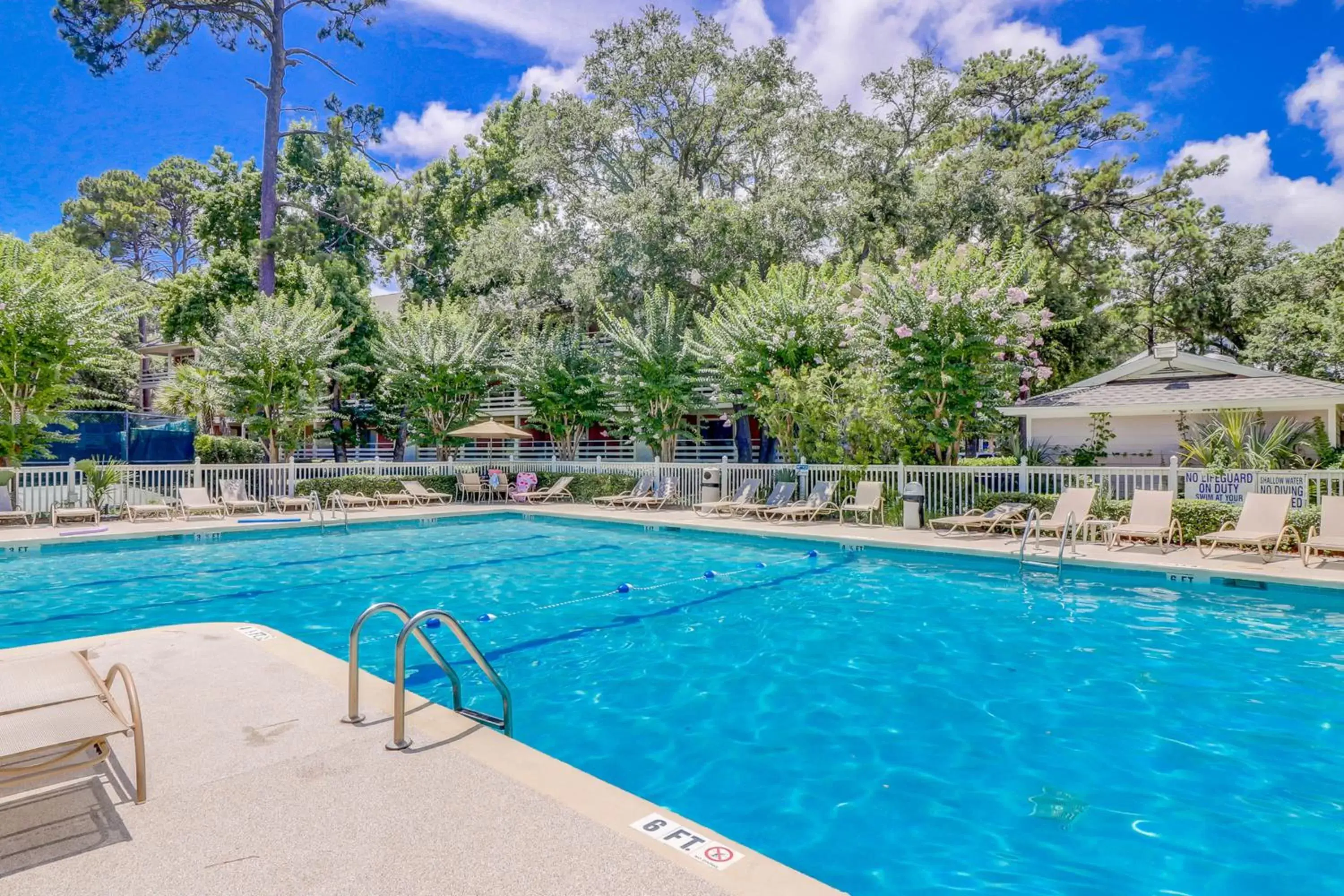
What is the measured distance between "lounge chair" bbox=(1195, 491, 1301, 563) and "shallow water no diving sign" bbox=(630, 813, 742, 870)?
996 cm

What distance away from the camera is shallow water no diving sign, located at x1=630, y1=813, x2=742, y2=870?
2764 millimetres

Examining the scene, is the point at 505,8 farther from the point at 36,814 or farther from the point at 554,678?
the point at 36,814

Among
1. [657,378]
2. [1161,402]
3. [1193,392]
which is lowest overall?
[1161,402]

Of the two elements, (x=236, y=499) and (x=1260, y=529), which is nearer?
(x=1260, y=529)

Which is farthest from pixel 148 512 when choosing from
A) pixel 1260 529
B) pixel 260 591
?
pixel 1260 529

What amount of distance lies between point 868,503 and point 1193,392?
840 cm

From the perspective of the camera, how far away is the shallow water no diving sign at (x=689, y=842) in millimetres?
2764

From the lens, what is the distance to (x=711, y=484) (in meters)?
17.8

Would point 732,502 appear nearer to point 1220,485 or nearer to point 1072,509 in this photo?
Result: point 1072,509

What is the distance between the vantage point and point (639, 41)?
2492 centimetres

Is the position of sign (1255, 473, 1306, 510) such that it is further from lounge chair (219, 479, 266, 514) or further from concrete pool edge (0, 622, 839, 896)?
lounge chair (219, 479, 266, 514)

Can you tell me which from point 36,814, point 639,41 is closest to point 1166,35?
point 639,41

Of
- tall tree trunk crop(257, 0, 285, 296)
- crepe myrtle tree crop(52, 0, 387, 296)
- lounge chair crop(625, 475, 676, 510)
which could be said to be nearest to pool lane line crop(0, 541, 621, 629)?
lounge chair crop(625, 475, 676, 510)

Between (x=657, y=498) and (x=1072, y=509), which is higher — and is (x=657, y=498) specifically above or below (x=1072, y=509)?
below
